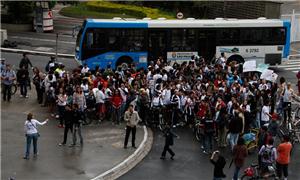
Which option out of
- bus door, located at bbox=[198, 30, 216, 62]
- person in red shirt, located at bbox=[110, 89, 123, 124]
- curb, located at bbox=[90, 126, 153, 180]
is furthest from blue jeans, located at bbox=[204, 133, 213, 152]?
bus door, located at bbox=[198, 30, 216, 62]

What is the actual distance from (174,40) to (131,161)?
13825 mm

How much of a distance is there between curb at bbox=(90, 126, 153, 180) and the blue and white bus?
32.5ft

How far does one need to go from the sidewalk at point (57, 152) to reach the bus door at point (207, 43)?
10.8 m

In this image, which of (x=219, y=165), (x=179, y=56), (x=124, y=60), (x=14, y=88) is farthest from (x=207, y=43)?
(x=219, y=165)

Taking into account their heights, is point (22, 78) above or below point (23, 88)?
above

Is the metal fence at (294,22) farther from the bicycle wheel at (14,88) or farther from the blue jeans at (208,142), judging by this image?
the blue jeans at (208,142)

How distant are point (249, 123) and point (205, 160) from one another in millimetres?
2798

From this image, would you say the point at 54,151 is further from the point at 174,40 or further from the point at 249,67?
the point at 174,40

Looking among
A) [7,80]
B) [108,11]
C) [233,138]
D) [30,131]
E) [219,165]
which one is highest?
[108,11]

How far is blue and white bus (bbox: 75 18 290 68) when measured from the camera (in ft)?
102

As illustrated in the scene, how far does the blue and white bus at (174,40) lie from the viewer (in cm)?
3094

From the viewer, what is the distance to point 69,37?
143ft

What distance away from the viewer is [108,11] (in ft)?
176

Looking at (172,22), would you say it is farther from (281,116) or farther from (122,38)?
(281,116)
